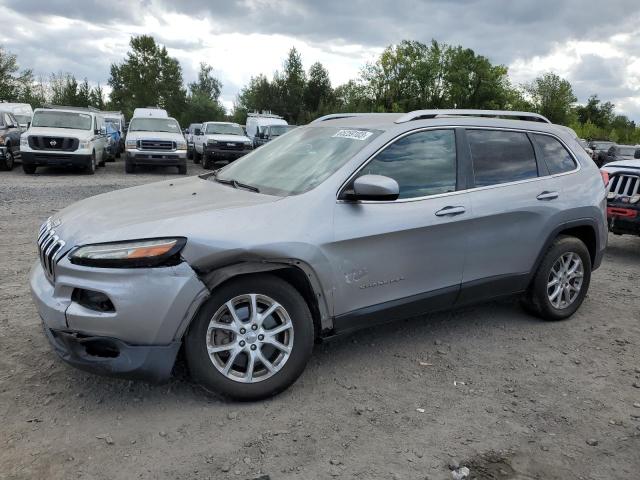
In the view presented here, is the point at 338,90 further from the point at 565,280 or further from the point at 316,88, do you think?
the point at 565,280

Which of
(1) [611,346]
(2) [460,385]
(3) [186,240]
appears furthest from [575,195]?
(3) [186,240]

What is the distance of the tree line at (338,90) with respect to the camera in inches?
2084

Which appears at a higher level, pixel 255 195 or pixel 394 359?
pixel 255 195

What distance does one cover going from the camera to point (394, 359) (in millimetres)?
4008

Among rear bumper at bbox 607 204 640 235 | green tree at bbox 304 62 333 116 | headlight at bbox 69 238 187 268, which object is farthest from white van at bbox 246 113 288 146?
green tree at bbox 304 62 333 116

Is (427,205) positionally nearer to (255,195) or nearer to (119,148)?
(255,195)

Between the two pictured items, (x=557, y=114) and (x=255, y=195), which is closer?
(x=255, y=195)

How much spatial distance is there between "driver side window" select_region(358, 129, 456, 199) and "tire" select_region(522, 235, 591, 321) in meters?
1.26

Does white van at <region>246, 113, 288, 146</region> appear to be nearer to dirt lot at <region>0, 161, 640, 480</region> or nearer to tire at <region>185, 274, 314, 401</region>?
dirt lot at <region>0, 161, 640, 480</region>

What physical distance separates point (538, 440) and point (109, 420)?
2.37 meters

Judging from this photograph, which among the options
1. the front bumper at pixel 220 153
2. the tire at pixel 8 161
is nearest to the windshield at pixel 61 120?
the tire at pixel 8 161

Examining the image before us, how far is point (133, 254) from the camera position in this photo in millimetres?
2947

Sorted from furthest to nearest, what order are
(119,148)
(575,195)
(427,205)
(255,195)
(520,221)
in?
(119,148) → (575,195) → (520,221) → (427,205) → (255,195)

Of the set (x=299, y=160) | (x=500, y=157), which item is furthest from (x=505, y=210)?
(x=299, y=160)
